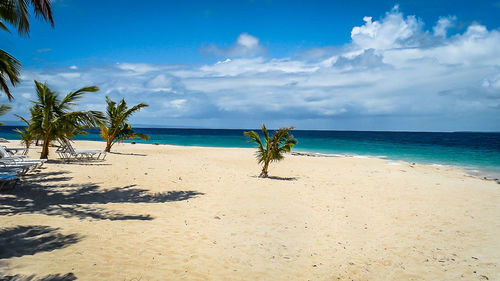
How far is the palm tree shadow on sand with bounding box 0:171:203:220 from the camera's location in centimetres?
576

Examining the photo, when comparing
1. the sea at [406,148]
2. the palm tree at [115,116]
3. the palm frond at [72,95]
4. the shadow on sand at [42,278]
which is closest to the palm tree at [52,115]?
the palm frond at [72,95]

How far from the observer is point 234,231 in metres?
5.53

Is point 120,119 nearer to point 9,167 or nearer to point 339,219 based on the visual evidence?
point 9,167

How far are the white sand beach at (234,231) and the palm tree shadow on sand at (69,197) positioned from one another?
2 cm

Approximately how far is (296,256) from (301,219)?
196 cm

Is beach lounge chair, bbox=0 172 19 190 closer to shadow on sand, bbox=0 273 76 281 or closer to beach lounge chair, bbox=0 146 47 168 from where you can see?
A: beach lounge chair, bbox=0 146 47 168

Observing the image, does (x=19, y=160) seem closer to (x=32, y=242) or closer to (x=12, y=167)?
(x=12, y=167)

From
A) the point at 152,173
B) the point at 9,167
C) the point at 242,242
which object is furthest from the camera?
the point at 152,173

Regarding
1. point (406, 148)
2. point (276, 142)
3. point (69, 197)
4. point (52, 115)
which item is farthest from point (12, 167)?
point (406, 148)

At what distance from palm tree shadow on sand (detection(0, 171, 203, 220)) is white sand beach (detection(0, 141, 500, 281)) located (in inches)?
0.9

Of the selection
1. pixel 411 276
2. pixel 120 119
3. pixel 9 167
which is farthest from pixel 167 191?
pixel 120 119

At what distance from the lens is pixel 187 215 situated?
6.27 meters

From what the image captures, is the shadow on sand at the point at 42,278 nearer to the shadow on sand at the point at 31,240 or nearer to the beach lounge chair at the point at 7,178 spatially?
the shadow on sand at the point at 31,240

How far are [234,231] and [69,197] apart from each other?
447 cm
